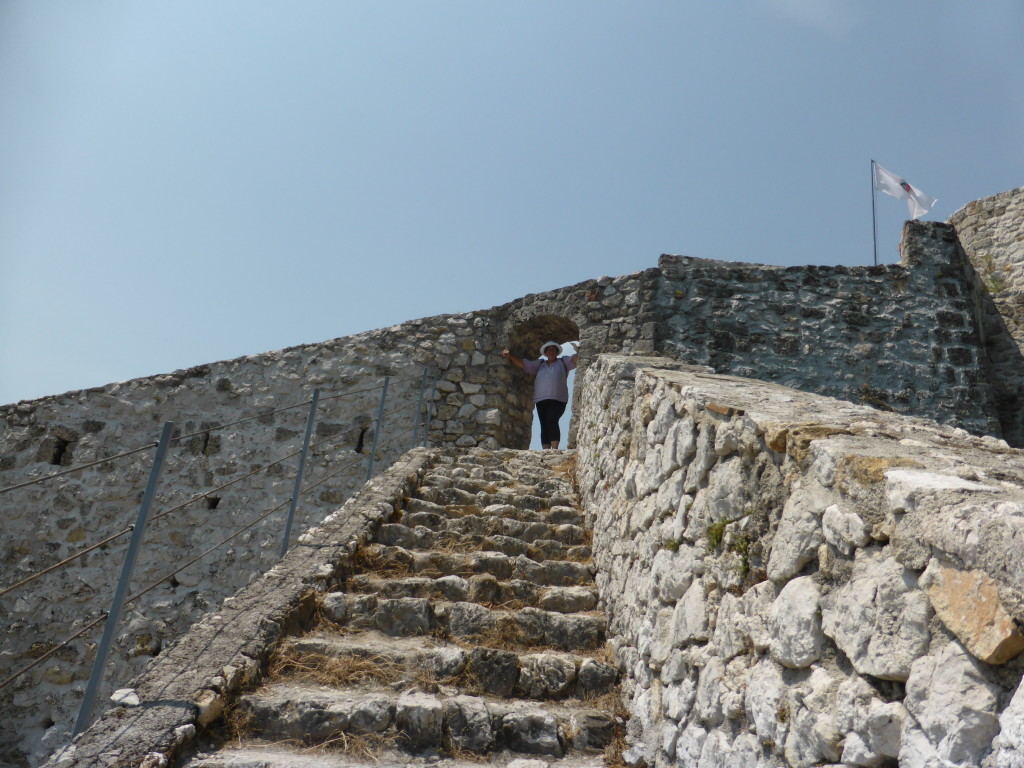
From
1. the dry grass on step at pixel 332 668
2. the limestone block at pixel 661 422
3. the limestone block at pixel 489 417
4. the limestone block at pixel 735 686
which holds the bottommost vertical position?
the dry grass on step at pixel 332 668

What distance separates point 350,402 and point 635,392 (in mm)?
4747

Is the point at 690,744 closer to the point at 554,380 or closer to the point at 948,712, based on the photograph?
the point at 948,712

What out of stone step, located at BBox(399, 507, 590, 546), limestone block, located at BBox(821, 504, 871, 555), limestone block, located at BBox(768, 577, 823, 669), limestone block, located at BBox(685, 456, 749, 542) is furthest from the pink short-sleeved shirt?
limestone block, located at BBox(821, 504, 871, 555)

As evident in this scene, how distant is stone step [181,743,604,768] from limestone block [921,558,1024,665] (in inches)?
69.1

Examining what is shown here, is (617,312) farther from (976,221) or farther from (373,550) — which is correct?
(976,221)

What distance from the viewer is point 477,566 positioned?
4.11 meters

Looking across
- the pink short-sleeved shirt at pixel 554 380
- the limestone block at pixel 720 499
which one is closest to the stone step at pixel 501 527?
the limestone block at pixel 720 499

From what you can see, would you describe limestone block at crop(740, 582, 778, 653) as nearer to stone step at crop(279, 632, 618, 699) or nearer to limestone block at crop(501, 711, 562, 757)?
limestone block at crop(501, 711, 562, 757)

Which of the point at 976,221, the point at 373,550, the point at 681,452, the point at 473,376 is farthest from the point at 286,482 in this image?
the point at 976,221

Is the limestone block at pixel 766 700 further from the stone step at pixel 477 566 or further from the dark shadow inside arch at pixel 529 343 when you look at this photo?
the dark shadow inside arch at pixel 529 343

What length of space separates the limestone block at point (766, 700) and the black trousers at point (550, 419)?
237 inches

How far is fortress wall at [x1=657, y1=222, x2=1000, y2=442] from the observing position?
7.43 metres

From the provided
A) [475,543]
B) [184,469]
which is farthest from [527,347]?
[475,543]

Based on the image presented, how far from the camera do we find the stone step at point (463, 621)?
11.4 ft
